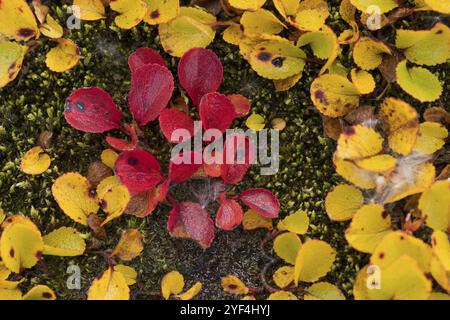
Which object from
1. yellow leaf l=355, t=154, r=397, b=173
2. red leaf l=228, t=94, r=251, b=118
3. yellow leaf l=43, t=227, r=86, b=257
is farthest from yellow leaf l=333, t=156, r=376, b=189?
yellow leaf l=43, t=227, r=86, b=257

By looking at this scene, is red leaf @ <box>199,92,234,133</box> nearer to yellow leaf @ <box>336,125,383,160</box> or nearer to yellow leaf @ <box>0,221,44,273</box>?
yellow leaf @ <box>336,125,383,160</box>

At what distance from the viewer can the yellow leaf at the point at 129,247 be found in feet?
4.33

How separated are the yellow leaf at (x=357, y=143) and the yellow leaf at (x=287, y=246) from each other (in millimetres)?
200

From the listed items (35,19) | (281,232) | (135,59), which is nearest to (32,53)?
(35,19)

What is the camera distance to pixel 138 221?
52.9 inches

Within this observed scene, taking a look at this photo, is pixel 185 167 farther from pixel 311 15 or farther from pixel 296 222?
pixel 311 15

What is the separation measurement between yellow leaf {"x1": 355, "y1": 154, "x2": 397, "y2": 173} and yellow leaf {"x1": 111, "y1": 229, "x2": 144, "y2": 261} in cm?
50

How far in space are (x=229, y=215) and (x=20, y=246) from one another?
0.44 m

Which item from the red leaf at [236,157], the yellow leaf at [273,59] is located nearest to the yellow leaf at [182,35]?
the yellow leaf at [273,59]

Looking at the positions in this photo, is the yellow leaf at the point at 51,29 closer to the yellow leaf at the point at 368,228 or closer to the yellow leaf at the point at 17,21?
the yellow leaf at the point at 17,21

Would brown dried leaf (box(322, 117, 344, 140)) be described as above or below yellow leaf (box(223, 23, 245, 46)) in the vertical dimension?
below

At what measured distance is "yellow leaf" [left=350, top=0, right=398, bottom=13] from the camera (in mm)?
1293

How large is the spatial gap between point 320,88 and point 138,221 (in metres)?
A: 0.49

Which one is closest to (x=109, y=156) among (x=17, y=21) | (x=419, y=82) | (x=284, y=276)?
(x=17, y=21)
